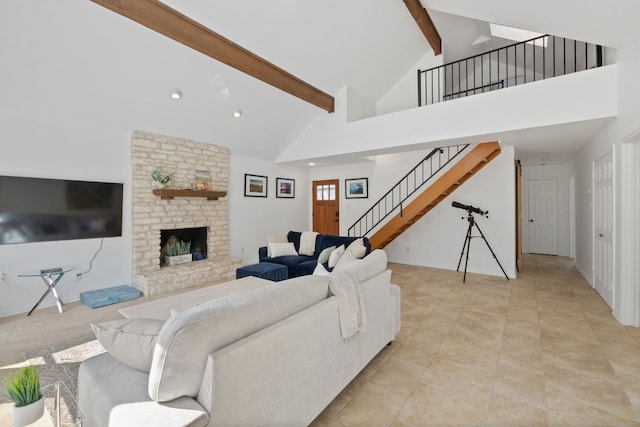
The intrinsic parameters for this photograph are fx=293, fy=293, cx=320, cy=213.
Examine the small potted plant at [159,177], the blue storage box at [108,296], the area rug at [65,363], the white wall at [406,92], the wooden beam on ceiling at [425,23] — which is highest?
the wooden beam on ceiling at [425,23]

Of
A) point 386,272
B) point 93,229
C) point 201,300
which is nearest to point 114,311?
point 93,229

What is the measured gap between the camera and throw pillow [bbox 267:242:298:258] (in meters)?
5.25

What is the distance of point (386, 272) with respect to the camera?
8.45 ft

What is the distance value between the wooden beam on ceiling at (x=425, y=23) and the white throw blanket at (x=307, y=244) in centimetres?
394

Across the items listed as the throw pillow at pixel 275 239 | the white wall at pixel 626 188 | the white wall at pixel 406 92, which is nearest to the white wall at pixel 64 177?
the throw pillow at pixel 275 239

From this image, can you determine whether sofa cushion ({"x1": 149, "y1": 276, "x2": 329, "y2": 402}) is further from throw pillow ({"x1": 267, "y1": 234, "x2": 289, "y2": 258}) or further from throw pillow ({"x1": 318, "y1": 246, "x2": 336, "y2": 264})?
throw pillow ({"x1": 267, "y1": 234, "x2": 289, "y2": 258})

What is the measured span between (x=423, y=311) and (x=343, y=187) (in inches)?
172

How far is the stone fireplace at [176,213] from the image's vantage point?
4.59m

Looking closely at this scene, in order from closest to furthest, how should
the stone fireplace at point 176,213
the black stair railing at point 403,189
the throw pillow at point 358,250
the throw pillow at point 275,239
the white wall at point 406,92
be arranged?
the throw pillow at point 358,250 < the stone fireplace at point 176,213 < the throw pillow at point 275,239 < the black stair railing at point 403,189 < the white wall at point 406,92

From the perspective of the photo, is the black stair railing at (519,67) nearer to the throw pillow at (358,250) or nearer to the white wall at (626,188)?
the white wall at (626,188)

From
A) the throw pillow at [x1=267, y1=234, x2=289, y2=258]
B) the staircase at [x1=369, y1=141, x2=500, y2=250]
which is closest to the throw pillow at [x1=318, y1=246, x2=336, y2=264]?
the throw pillow at [x1=267, y1=234, x2=289, y2=258]

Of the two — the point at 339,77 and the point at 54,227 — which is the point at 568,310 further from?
the point at 54,227

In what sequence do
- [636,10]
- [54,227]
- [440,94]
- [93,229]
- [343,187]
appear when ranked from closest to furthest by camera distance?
[636,10] → [54,227] → [93,229] → [440,94] → [343,187]

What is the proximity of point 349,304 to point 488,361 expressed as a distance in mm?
1467
